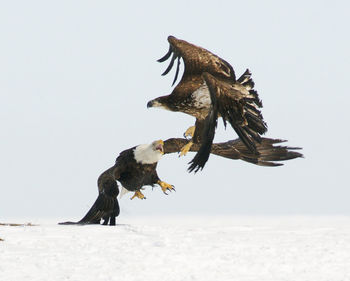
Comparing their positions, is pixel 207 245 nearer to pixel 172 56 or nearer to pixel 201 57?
pixel 201 57

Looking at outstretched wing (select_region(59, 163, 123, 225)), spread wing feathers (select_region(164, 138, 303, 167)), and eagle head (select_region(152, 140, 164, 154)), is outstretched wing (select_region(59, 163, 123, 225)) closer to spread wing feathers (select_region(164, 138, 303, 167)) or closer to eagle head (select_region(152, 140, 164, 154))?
eagle head (select_region(152, 140, 164, 154))

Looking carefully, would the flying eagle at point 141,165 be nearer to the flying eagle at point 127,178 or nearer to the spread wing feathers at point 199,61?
the flying eagle at point 127,178

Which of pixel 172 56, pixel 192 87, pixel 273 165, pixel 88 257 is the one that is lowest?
pixel 88 257

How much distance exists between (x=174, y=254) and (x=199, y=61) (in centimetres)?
434

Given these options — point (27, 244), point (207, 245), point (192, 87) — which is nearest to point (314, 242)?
point (207, 245)

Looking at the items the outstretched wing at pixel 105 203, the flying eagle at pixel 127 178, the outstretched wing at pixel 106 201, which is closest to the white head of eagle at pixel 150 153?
the flying eagle at pixel 127 178

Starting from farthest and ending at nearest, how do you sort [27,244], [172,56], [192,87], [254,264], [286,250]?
[172,56]
[192,87]
[27,244]
[286,250]
[254,264]

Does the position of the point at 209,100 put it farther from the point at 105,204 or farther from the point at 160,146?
the point at 105,204

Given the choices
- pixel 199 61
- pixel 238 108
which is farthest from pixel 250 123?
pixel 199 61

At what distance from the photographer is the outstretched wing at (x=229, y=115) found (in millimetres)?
11016

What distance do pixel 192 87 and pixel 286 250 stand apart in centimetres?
361

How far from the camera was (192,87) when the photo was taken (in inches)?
488

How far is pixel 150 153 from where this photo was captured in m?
13.2

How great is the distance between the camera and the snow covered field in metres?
9.23
